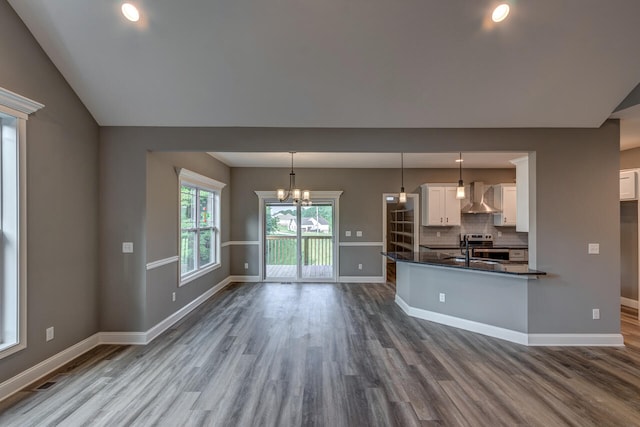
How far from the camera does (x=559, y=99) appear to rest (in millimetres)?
2959

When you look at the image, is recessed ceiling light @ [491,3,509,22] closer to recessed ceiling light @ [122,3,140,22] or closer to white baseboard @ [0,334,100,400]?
recessed ceiling light @ [122,3,140,22]

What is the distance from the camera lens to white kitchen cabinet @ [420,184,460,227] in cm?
617

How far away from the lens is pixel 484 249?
6020 millimetres

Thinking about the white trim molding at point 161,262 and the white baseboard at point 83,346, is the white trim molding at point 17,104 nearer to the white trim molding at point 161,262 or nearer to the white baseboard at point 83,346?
the white trim molding at point 161,262

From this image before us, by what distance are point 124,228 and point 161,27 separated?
2.20m

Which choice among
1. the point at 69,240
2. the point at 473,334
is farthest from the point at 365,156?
the point at 69,240

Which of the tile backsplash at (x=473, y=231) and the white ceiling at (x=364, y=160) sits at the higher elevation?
the white ceiling at (x=364, y=160)

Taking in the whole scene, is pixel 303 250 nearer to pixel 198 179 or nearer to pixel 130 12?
pixel 198 179

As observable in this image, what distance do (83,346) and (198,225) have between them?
234 centimetres

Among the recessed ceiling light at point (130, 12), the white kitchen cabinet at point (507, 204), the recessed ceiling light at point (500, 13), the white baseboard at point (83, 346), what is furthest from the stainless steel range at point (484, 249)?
the recessed ceiling light at point (130, 12)

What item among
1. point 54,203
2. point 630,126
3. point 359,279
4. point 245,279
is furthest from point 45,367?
point 630,126

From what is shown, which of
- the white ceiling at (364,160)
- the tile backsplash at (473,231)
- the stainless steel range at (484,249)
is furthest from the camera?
the tile backsplash at (473,231)

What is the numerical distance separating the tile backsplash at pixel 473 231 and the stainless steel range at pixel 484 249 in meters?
0.13

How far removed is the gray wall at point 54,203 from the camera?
2418 mm
